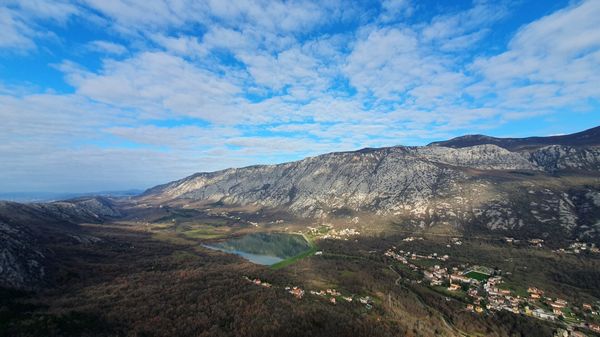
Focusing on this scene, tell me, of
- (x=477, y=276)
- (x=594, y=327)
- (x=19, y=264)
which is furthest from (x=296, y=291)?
(x=19, y=264)

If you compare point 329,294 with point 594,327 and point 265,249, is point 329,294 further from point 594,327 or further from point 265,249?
point 265,249

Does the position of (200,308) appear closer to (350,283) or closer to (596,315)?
(350,283)

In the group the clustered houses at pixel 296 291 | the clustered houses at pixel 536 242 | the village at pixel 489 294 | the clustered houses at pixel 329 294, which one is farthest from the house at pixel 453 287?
the clustered houses at pixel 536 242

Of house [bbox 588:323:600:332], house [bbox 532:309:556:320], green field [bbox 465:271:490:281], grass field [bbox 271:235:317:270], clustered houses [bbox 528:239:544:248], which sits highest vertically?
grass field [bbox 271:235:317:270]

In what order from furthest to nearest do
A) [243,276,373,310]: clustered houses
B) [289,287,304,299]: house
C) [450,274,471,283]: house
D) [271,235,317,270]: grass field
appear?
[271,235,317,270]: grass field < [450,274,471,283]: house < [289,287,304,299]: house < [243,276,373,310]: clustered houses

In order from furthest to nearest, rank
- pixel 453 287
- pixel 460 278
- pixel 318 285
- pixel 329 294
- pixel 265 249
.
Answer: pixel 265 249 < pixel 460 278 < pixel 453 287 < pixel 318 285 < pixel 329 294

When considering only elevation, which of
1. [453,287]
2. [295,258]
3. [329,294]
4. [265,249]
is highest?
[329,294]

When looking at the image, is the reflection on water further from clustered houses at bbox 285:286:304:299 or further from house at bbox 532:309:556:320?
house at bbox 532:309:556:320

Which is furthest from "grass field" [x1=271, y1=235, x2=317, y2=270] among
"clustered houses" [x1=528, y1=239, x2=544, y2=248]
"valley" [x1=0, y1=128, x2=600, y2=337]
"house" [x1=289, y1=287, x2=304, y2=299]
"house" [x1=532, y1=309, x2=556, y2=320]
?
"clustered houses" [x1=528, y1=239, x2=544, y2=248]
